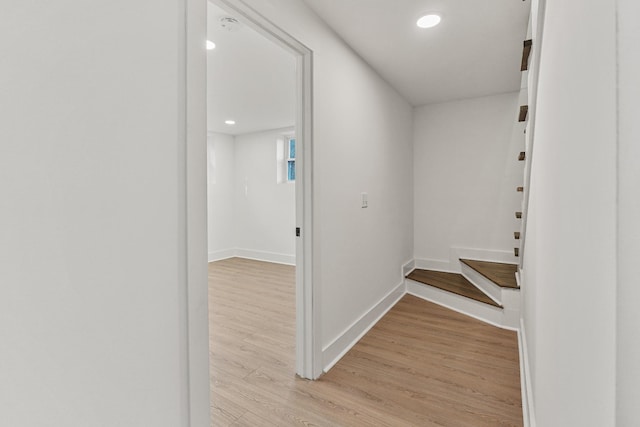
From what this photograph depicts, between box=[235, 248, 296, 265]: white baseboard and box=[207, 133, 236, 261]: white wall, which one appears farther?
box=[207, 133, 236, 261]: white wall

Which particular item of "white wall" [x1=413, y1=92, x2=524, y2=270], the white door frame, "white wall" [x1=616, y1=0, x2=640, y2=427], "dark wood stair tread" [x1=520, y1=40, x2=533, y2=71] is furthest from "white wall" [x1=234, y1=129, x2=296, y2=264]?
"white wall" [x1=616, y1=0, x2=640, y2=427]

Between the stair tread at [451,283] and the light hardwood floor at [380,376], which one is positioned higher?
the stair tread at [451,283]

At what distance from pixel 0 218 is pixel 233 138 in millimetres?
5813

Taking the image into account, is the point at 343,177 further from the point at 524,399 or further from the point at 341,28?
the point at 524,399

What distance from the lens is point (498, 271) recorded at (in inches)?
131

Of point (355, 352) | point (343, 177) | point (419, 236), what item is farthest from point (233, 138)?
point (355, 352)

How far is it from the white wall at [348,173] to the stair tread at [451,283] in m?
0.40

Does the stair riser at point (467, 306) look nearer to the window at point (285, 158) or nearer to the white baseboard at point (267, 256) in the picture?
the white baseboard at point (267, 256)

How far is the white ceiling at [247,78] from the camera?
7.76ft

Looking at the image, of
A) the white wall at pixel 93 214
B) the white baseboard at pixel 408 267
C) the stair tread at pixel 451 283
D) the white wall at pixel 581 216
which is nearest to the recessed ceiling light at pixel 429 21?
the white wall at pixel 581 216

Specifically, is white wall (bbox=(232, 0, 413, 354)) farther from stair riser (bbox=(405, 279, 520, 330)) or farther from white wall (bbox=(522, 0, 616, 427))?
white wall (bbox=(522, 0, 616, 427))

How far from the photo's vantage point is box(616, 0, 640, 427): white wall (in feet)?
1.02

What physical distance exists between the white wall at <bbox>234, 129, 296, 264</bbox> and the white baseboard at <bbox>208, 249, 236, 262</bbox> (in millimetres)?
146

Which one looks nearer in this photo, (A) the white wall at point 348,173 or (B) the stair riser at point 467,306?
(A) the white wall at point 348,173
